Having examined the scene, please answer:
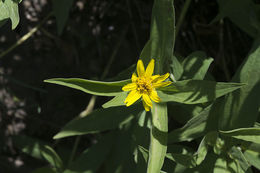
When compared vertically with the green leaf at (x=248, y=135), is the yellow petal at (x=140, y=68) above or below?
above

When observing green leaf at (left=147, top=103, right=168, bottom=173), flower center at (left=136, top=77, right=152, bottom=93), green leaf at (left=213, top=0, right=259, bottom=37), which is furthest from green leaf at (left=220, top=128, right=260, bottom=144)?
green leaf at (left=213, top=0, right=259, bottom=37)

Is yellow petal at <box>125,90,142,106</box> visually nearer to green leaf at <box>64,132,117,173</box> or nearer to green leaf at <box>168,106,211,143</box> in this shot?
green leaf at <box>168,106,211,143</box>

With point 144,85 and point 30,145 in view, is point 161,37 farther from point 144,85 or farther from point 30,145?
point 30,145

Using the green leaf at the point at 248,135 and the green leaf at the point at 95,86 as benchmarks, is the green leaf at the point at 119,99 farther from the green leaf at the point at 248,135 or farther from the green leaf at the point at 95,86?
the green leaf at the point at 248,135

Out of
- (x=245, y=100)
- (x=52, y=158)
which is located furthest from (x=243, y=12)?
(x=52, y=158)

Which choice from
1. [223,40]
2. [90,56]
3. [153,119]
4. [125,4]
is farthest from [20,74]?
[223,40]

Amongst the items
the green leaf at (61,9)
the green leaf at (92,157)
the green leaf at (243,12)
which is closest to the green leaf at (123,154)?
the green leaf at (92,157)

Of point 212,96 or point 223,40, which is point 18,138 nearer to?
point 212,96
